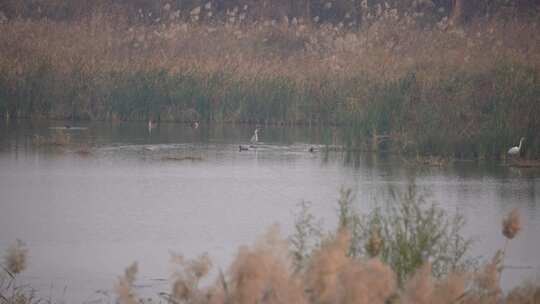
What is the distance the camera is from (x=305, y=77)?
23.1m

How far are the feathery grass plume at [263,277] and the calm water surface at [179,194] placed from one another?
163 inches

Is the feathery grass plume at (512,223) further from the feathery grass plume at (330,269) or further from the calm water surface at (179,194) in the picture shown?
the calm water surface at (179,194)

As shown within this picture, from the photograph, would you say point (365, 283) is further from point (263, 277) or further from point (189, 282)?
point (189, 282)

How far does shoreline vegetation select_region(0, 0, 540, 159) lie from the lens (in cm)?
1798

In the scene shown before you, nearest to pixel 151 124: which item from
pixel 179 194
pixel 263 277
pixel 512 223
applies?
pixel 179 194

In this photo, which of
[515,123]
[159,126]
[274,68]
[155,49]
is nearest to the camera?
[515,123]

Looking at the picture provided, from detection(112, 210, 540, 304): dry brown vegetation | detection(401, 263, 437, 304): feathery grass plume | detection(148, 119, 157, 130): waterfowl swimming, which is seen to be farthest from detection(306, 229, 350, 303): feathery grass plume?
detection(148, 119, 157, 130): waterfowl swimming

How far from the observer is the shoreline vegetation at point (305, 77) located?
59.0 feet

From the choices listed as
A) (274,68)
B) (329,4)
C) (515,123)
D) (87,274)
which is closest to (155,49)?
(274,68)

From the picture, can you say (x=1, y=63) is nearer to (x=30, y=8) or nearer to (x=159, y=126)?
(x=159, y=126)

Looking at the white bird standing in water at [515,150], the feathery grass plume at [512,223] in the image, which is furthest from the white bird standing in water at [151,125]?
the feathery grass plume at [512,223]

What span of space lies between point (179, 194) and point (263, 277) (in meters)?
9.74

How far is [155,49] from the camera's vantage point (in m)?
26.8

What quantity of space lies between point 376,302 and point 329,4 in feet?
97.2
